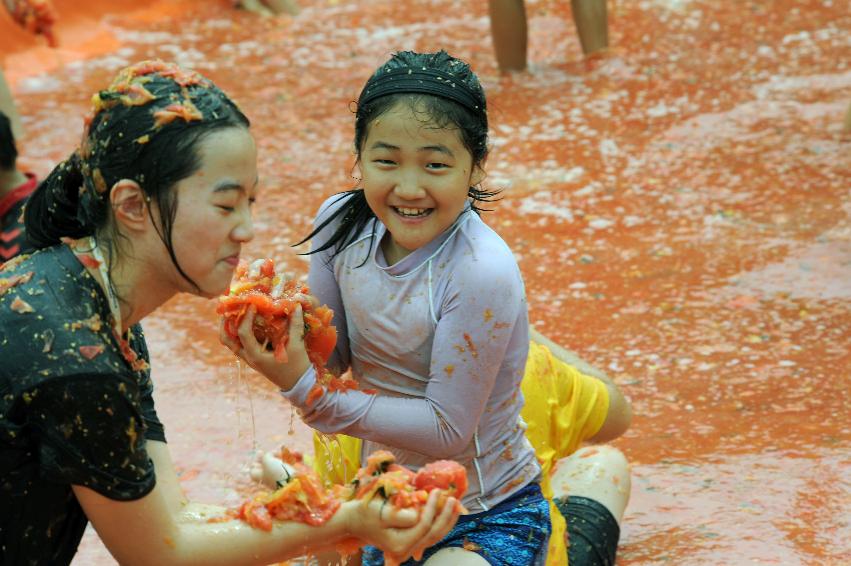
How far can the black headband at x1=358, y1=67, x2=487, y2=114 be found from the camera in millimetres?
2732

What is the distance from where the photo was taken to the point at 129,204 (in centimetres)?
232

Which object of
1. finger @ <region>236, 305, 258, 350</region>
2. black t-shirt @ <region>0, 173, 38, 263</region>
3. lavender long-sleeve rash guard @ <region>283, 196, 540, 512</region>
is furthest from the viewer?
black t-shirt @ <region>0, 173, 38, 263</region>

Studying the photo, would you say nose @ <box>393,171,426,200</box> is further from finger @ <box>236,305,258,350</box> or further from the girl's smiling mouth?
finger @ <box>236,305,258,350</box>

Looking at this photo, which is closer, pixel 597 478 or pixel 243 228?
pixel 243 228

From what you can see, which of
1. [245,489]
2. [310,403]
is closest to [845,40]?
[245,489]

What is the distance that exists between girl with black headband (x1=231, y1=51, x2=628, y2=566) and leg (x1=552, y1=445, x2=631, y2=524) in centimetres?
47

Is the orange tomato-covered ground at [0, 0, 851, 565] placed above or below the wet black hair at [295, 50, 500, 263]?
below

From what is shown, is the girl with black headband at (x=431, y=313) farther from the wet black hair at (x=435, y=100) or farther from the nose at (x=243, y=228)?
the nose at (x=243, y=228)

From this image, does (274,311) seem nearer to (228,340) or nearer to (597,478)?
(228,340)

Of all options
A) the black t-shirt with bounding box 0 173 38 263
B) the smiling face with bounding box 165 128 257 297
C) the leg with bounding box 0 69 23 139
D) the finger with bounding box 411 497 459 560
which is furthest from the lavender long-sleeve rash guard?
the leg with bounding box 0 69 23 139

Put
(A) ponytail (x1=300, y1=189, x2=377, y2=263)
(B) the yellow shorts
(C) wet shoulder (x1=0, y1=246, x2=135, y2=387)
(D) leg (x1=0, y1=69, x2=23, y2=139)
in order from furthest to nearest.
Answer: (D) leg (x1=0, y1=69, x2=23, y2=139) < (B) the yellow shorts < (A) ponytail (x1=300, y1=189, x2=377, y2=263) < (C) wet shoulder (x1=0, y1=246, x2=135, y2=387)

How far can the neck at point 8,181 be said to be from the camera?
5410mm

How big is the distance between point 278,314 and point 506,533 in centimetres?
80

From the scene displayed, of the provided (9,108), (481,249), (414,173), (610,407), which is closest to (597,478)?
(610,407)
